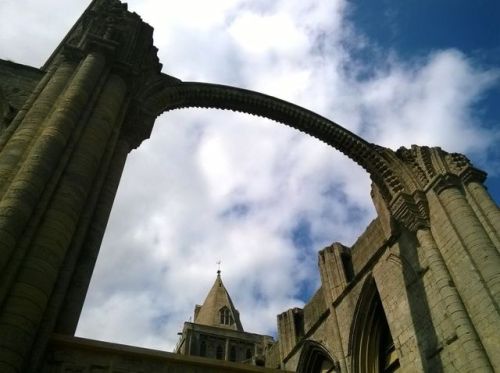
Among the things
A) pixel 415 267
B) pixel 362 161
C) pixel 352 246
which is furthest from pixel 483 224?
pixel 352 246

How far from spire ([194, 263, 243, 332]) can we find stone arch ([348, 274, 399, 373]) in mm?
29480

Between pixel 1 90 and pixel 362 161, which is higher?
pixel 362 161

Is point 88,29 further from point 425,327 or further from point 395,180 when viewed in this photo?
point 425,327

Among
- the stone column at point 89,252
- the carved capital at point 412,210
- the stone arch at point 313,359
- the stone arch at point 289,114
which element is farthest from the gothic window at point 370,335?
the stone column at point 89,252

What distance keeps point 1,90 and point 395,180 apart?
24.2 ft

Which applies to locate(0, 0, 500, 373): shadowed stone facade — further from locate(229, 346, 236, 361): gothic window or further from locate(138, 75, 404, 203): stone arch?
locate(229, 346, 236, 361): gothic window

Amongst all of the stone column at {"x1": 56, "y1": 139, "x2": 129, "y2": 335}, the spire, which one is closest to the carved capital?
the stone column at {"x1": 56, "y1": 139, "x2": 129, "y2": 335}

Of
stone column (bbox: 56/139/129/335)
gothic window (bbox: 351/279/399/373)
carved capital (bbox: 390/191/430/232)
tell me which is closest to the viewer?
stone column (bbox: 56/139/129/335)

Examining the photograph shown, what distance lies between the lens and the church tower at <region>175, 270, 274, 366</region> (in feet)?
118

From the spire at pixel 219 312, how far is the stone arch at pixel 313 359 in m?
26.4

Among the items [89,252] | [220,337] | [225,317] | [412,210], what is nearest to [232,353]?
[220,337]

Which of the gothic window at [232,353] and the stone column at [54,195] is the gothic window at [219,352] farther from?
the stone column at [54,195]

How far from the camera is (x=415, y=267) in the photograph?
8.08 m

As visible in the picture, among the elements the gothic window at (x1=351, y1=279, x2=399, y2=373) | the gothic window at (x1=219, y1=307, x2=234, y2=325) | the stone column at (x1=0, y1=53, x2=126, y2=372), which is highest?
the gothic window at (x1=219, y1=307, x2=234, y2=325)
